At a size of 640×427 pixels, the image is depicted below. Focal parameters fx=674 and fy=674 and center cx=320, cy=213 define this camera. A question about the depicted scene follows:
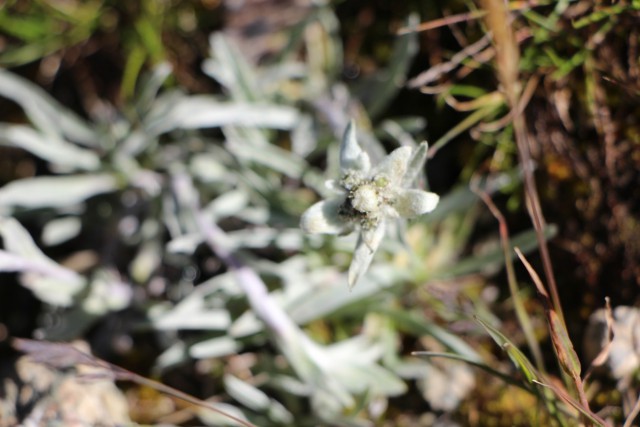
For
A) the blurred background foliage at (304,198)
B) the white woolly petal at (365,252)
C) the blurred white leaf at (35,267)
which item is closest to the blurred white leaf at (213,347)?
the blurred background foliage at (304,198)

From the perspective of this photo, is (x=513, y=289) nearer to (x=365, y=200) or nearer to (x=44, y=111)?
(x=365, y=200)

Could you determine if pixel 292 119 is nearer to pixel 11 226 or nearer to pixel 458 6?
pixel 458 6

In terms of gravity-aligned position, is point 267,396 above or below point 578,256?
below

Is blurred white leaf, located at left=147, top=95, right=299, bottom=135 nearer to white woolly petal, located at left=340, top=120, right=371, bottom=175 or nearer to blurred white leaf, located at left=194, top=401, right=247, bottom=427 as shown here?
white woolly petal, located at left=340, top=120, right=371, bottom=175

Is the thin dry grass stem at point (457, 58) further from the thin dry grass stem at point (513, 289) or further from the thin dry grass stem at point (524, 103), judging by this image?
the thin dry grass stem at point (513, 289)

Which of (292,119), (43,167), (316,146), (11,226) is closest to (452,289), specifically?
(316,146)

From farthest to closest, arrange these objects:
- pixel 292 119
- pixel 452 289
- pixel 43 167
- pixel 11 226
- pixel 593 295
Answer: pixel 43 167
pixel 292 119
pixel 452 289
pixel 593 295
pixel 11 226
